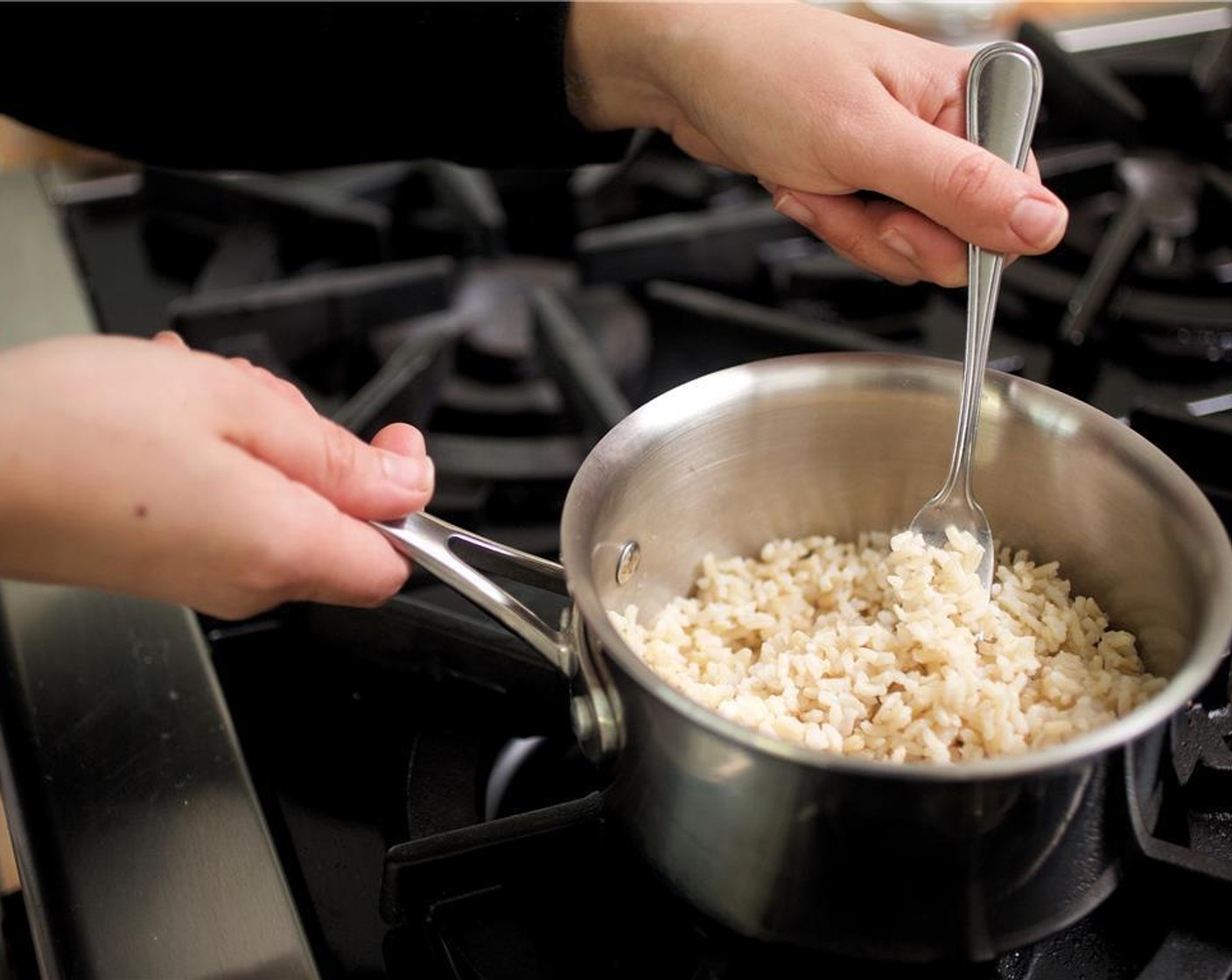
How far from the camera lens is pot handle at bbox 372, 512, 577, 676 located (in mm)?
528

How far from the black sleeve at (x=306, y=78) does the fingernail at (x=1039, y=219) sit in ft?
1.20

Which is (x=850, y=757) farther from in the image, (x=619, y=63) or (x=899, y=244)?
(x=619, y=63)

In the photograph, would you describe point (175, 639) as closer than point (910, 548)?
No

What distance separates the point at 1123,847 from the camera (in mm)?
497

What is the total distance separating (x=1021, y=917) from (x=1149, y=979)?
7 cm

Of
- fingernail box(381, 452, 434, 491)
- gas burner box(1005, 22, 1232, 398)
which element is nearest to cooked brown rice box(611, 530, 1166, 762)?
fingernail box(381, 452, 434, 491)

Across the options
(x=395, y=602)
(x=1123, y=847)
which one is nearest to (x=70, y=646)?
(x=395, y=602)

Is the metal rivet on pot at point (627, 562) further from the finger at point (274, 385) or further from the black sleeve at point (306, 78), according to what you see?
the black sleeve at point (306, 78)

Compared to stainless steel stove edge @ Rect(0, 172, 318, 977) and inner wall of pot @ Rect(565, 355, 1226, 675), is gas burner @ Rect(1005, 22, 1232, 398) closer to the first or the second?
inner wall of pot @ Rect(565, 355, 1226, 675)

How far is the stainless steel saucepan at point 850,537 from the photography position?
1.45 feet

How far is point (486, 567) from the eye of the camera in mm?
565

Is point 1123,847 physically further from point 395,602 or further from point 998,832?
point 395,602

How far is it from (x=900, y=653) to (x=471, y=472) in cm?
35

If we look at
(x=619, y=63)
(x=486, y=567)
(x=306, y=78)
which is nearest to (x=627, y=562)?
(x=486, y=567)
